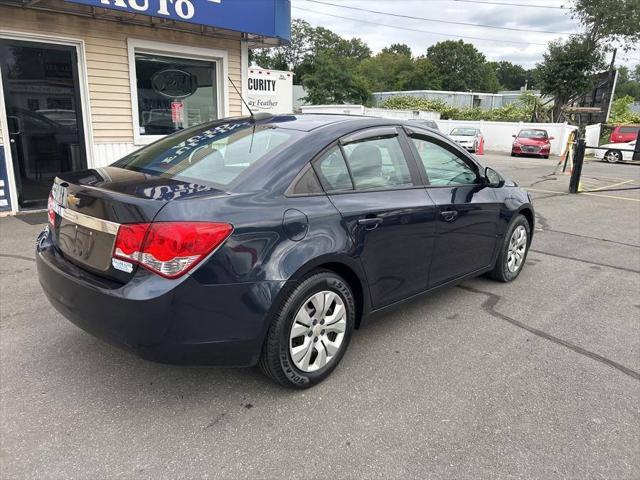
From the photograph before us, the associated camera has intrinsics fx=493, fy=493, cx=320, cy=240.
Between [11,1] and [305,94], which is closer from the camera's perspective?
[11,1]

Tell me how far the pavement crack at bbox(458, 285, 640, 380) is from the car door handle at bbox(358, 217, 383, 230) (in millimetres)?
1610

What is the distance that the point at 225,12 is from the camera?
7770 millimetres

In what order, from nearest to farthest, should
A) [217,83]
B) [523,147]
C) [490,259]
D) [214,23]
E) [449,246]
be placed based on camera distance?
[449,246], [490,259], [214,23], [217,83], [523,147]

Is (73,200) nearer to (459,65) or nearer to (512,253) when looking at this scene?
(512,253)

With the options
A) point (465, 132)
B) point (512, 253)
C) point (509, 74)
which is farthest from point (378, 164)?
point (509, 74)

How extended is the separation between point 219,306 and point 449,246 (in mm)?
2032

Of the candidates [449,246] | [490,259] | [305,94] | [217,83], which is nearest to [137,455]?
[449,246]

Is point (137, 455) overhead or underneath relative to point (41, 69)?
underneath

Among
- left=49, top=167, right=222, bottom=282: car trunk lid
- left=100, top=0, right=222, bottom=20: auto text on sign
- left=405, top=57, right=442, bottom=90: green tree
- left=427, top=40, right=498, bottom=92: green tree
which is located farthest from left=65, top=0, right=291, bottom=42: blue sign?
left=427, top=40, right=498, bottom=92: green tree

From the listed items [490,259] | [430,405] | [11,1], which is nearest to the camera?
[430,405]

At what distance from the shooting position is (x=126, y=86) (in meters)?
7.89

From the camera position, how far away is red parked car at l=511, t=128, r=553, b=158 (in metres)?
23.8

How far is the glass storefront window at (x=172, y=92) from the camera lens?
8281 mm

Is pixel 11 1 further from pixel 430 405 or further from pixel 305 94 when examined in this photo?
pixel 305 94
